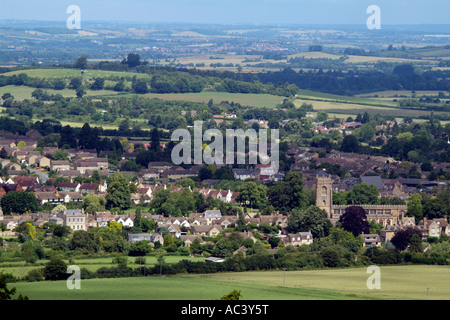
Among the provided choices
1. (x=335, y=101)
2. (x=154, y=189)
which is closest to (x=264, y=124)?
(x=335, y=101)

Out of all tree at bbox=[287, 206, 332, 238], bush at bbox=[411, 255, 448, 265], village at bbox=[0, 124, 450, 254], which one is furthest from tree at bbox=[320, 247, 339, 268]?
tree at bbox=[287, 206, 332, 238]

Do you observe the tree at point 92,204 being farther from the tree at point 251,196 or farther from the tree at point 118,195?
the tree at point 251,196

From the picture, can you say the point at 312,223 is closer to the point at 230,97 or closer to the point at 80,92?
the point at 80,92

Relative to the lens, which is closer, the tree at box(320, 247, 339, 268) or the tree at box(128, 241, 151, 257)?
the tree at box(320, 247, 339, 268)

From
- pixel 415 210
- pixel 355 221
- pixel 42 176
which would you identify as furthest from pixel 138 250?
pixel 42 176

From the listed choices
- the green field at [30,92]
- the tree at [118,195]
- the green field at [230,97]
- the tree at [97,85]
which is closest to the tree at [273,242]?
the tree at [118,195]

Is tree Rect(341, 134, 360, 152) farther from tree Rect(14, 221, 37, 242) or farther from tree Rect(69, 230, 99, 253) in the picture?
tree Rect(69, 230, 99, 253)
